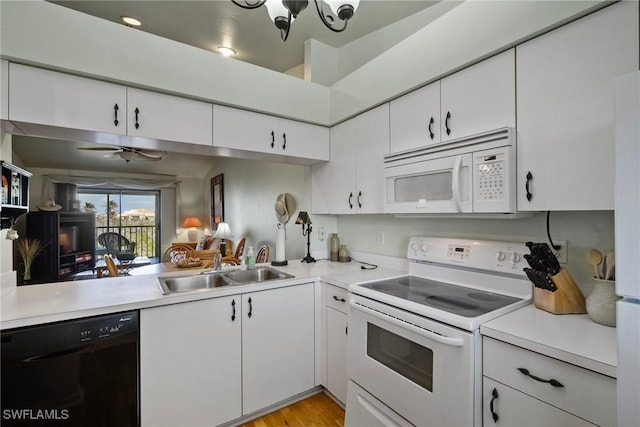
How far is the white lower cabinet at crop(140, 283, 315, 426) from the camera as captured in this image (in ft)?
4.97

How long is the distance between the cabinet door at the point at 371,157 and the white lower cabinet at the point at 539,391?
1153mm

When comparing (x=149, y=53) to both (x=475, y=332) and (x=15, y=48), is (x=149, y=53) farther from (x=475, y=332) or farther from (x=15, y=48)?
(x=475, y=332)

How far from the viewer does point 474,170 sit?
57.4 inches

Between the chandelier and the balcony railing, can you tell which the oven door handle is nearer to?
the chandelier

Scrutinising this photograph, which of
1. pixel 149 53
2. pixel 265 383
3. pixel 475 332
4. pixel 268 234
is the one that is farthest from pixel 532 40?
pixel 268 234

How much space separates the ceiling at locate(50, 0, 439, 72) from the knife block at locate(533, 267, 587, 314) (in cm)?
204

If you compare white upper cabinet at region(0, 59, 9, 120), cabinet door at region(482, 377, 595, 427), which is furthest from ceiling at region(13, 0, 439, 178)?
cabinet door at region(482, 377, 595, 427)

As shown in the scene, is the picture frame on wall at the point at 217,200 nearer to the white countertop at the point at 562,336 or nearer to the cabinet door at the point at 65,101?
the cabinet door at the point at 65,101

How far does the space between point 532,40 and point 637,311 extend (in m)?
1.21

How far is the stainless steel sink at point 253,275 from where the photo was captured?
221 cm

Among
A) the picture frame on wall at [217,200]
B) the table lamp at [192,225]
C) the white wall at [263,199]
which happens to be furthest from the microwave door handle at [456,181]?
the table lamp at [192,225]

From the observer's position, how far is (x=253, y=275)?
7.61 ft

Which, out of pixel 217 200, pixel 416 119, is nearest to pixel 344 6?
pixel 416 119

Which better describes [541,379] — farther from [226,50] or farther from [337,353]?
[226,50]
